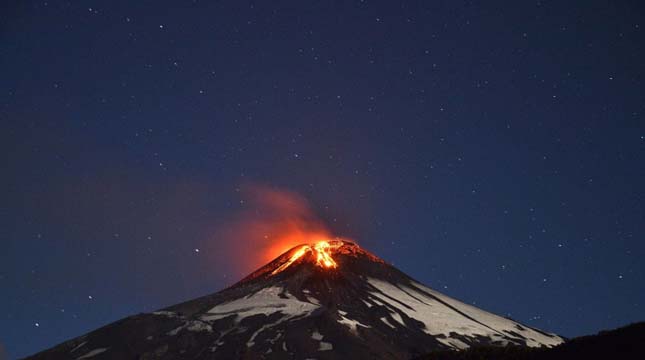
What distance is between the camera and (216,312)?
131750 millimetres

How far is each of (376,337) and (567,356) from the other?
94.2 metres

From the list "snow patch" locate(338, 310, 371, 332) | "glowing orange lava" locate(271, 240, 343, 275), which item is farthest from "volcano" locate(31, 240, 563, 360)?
"glowing orange lava" locate(271, 240, 343, 275)

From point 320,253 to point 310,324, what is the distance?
70.1 meters

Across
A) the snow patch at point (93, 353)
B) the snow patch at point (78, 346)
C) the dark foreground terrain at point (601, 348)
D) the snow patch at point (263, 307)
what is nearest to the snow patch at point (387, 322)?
the snow patch at point (263, 307)

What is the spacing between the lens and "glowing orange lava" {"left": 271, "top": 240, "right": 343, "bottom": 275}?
567 ft

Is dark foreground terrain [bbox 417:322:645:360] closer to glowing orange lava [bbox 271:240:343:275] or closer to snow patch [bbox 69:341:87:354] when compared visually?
snow patch [bbox 69:341:87:354]

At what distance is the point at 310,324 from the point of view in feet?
371

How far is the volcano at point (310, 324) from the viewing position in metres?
107

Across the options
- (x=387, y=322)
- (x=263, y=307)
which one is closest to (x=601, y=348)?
(x=387, y=322)

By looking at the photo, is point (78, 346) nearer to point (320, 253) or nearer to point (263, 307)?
point (263, 307)

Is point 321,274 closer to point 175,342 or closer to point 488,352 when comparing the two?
point 175,342

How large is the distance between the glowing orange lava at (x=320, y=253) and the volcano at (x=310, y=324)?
0.86m

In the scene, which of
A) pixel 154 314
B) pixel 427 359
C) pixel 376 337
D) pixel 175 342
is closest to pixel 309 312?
pixel 376 337

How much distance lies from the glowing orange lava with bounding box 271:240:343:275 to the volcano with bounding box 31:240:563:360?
2.81 ft
